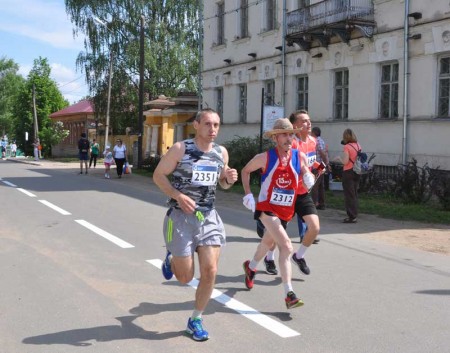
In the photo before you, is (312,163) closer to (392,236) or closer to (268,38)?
(392,236)

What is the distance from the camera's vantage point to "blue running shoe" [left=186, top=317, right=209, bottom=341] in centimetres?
459

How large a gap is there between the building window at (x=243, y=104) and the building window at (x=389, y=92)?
9332 mm

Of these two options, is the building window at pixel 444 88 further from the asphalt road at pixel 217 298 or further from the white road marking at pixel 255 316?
the white road marking at pixel 255 316

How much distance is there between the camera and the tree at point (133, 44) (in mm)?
41312

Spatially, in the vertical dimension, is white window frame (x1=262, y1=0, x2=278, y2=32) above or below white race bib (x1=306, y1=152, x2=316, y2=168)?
above

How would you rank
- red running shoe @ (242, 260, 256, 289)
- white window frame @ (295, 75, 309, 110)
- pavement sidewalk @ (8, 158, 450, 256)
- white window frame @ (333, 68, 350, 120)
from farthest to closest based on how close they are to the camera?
white window frame @ (295, 75, 309, 110), white window frame @ (333, 68, 350, 120), pavement sidewalk @ (8, 158, 450, 256), red running shoe @ (242, 260, 256, 289)

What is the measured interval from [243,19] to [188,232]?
2430cm

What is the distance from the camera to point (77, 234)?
966 centimetres

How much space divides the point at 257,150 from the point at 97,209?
8549mm

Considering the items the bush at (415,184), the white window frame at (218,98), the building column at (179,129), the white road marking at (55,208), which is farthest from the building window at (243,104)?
the white road marking at (55,208)

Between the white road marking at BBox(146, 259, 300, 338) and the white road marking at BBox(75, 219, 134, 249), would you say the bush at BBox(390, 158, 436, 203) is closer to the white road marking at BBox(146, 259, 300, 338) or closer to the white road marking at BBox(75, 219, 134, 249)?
the white road marking at BBox(75, 219, 134, 249)

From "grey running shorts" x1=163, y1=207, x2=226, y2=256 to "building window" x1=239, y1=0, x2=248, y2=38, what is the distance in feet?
76.9

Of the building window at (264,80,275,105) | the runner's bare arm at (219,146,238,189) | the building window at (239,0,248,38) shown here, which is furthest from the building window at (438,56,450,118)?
the runner's bare arm at (219,146,238,189)

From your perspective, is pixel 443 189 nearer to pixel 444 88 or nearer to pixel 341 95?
pixel 444 88
